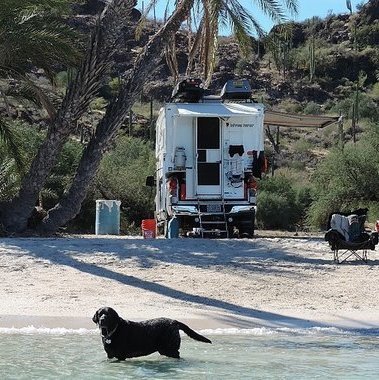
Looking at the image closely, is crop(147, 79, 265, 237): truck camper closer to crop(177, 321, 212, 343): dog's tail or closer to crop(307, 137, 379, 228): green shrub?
crop(177, 321, 212, 343): dog's tail

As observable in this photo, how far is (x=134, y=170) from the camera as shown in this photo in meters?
27.4

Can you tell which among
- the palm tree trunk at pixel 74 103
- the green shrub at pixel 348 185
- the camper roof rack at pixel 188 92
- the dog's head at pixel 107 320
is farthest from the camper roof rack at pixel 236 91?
the dog's head at pixel 107 320

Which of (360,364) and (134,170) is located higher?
(134,170)

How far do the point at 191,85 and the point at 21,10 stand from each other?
377cm

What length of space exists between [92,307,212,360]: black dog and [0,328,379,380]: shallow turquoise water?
0.12m

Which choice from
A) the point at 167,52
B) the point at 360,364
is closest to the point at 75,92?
the point at 167,52

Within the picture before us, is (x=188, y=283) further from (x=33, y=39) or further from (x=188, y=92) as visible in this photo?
(x=188, y=92)

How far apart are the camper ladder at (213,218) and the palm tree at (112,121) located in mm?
2317

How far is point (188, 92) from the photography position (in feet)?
57.9

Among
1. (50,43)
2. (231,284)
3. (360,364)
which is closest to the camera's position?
(360,364)

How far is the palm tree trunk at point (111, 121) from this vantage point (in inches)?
648

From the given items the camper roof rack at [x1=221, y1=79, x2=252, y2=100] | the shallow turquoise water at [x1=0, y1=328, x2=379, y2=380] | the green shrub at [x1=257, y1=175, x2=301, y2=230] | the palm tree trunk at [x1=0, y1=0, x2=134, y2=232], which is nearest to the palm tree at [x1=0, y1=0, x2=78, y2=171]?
the palm tree trunk at [x1=0, y1=0, x2=134, y2=232]

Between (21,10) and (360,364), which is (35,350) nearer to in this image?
(360,364)

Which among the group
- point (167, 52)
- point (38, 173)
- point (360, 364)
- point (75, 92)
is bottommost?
point (360, 364)
